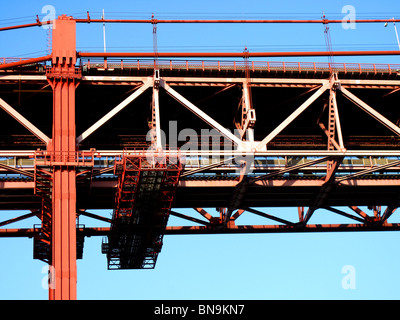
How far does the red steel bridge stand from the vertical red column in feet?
0.21

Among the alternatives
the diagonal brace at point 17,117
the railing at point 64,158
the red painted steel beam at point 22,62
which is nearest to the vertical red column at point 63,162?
the railing at point 64,158

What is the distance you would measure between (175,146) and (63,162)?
11.7 m

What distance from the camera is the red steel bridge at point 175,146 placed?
4769 centimetres

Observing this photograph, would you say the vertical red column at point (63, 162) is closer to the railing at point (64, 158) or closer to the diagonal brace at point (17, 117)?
the railing at point (64, 158)

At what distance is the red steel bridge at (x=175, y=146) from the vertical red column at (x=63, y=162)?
0.06 meters

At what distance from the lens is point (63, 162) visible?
153 feet

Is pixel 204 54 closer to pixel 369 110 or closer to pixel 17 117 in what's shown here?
pixel 369 110

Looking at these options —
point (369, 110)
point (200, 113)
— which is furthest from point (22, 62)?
point (369, 110)

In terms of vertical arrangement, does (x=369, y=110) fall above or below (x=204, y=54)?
below

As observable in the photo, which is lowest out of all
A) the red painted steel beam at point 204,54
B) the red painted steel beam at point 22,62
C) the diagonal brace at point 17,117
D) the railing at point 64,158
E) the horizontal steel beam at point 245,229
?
the horizontal steel beam at point 245,229

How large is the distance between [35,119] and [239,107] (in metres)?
14.3

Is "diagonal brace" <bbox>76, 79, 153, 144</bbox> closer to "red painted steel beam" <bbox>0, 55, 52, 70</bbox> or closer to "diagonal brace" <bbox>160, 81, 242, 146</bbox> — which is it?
"diagonal brace" <bbox>160, 81, 242, 146</bbox>
